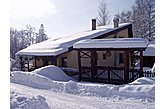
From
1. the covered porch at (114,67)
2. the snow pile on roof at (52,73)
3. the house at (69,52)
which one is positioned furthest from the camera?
the house at (69,52)

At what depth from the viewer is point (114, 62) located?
11.3 m

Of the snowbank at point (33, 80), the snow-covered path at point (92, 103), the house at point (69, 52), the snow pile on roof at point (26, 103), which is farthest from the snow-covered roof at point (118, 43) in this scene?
the snow pile on roof at point (26, 103)

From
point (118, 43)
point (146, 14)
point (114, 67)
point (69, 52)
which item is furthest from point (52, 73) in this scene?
point (146, 14)

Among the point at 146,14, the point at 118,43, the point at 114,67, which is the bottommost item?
the point at 114,67

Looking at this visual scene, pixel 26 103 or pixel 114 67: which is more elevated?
pixel 114 67

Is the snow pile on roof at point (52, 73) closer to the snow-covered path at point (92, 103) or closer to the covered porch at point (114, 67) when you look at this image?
the covered porch at point (114, 67)

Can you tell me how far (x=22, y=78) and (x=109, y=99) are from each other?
425 centimetres

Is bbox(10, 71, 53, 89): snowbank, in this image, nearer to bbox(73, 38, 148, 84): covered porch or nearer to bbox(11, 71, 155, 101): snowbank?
bbox(11, 71, 155, 101): snowbank

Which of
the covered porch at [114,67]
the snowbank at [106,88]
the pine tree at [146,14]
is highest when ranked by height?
the pine tree at [146,14]

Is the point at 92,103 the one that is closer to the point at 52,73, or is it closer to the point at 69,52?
the point at 52,73

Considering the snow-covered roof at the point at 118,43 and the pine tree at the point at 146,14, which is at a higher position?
the pine tree at the point at 146,14

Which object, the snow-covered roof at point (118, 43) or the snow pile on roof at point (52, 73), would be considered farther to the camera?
the snow pile on roof at point (52, 73)

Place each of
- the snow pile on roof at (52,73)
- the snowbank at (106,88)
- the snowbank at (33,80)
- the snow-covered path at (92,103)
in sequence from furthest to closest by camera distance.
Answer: the snow pile on roof at (52,73) < the snowbank at (33,80) < the snowbank at (106,88) < the snow-covered path at (92,103)
